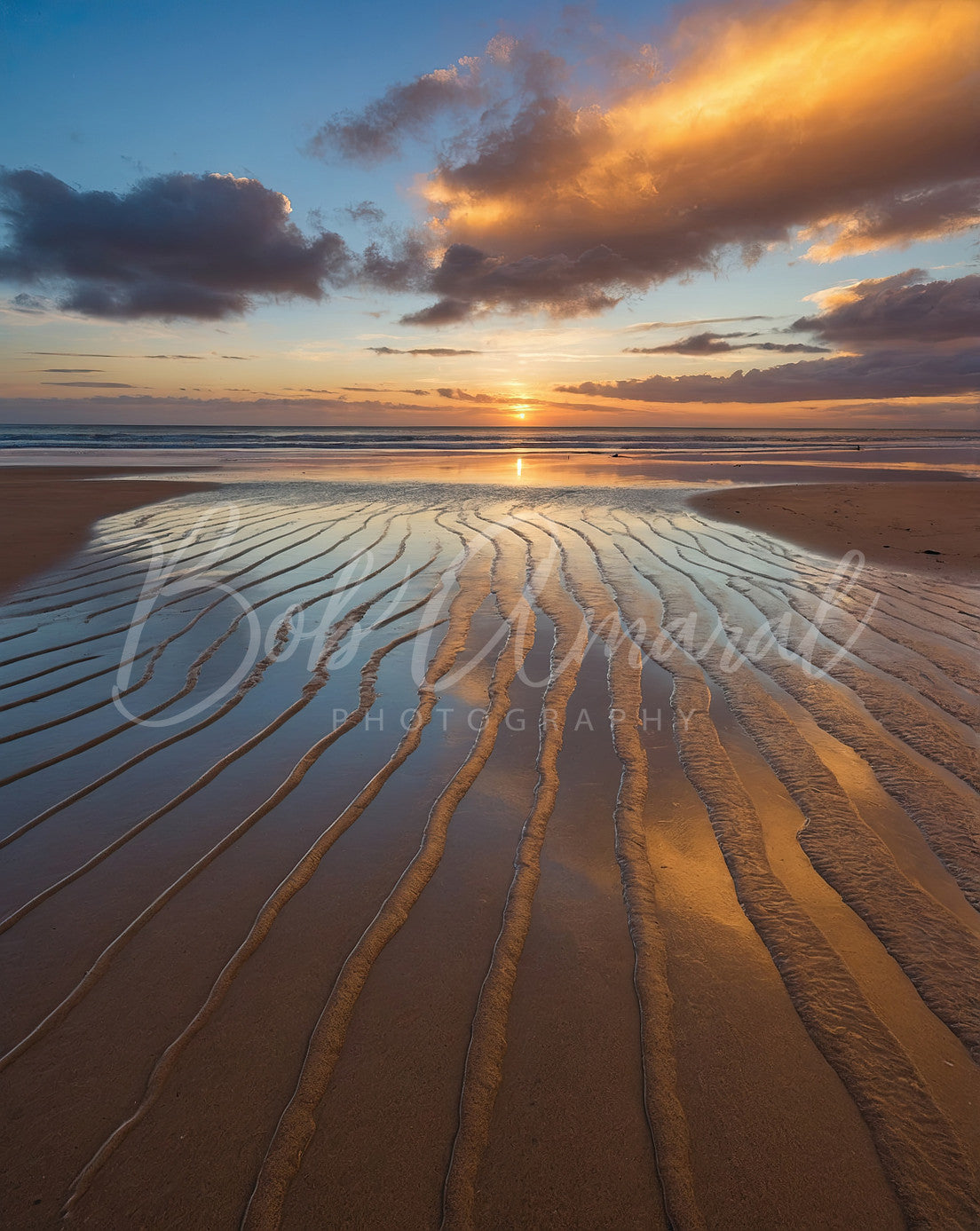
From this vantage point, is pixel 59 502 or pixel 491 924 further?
pixel 59 502

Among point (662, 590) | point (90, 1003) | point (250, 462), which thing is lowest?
point (250, 462)

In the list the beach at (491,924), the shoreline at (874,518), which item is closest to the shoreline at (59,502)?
the beach at (491,924)

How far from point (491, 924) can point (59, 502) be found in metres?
15.7

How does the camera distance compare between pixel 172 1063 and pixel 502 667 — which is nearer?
pixel 172 1063

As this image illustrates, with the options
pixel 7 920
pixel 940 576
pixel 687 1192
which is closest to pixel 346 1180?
pixel 687 1192

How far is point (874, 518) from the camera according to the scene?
38.9ft

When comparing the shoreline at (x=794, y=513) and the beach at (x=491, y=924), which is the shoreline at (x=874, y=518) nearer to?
the shoreline at (x=794, y=513)

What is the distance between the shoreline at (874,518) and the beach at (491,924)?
3.70 metres

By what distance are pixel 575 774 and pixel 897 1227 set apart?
2.14m

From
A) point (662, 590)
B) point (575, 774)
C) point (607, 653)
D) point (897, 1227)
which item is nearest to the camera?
point (897, 1227)

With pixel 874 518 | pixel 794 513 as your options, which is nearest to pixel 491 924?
pixel 874 518

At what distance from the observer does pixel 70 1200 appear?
5.08ft

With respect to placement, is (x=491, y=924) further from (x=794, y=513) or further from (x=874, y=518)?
(x=794, y=513)

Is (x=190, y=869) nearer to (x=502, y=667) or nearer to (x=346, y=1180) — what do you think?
(x=346, y=1180)
